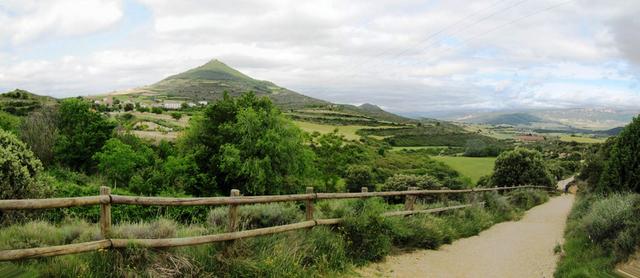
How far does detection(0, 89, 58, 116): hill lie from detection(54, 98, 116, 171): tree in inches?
796

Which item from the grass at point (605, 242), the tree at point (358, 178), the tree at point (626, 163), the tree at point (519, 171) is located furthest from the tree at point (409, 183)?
the grass at point (605, 242)

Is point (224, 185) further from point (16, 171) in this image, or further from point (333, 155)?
point (333, 155)

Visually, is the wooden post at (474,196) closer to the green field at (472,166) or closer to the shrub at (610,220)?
the shrub at (610,220)

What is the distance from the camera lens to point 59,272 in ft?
15.1

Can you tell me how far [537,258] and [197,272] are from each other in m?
7.68

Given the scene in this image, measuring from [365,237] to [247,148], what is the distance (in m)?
27.9

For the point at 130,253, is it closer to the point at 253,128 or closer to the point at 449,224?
the point at 449,224

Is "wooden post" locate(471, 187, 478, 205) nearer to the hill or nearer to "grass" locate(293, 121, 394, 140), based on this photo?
the hill

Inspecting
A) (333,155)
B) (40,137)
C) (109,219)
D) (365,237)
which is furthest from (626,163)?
(333,155)

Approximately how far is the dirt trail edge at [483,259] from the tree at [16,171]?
24.1 ft

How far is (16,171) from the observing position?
375 inches

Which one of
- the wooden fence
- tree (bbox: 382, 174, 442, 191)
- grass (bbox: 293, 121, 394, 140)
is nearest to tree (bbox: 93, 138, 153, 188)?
tree (bbox: 382, 174, 442, 191)

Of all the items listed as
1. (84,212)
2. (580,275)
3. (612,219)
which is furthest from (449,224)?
(84,212)

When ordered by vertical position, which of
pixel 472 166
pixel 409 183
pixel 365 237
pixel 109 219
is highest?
pixel 109 219
